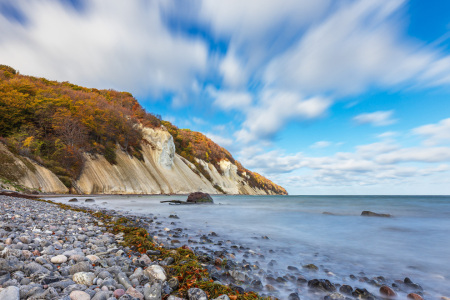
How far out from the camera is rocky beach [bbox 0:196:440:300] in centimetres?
190

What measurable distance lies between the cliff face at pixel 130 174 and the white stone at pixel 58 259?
21.3m

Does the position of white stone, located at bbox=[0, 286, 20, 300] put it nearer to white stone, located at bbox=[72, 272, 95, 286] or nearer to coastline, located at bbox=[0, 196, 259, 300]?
coastline, located at bbox=[0, 196, 259, 300]

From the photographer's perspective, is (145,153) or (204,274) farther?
(145,153)

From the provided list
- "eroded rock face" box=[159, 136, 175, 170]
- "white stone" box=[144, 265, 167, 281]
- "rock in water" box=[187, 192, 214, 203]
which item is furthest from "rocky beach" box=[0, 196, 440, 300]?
"eroded rock face" box=[159, 136, 175, 170]

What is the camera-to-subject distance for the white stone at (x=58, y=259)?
8.22 feet

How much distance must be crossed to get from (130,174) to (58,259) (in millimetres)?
34335

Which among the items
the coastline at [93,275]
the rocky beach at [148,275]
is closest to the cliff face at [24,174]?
the rocky beach at [148,275]

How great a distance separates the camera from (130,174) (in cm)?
3406

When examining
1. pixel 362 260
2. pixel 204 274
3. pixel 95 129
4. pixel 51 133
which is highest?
pixel 95 129

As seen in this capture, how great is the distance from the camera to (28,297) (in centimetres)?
158

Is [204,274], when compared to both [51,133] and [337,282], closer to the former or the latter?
[337,282]

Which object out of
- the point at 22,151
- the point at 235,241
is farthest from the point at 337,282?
the point at 22,151

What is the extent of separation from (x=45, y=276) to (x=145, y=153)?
42977mm

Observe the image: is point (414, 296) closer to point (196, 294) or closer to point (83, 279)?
point (196, 294)
